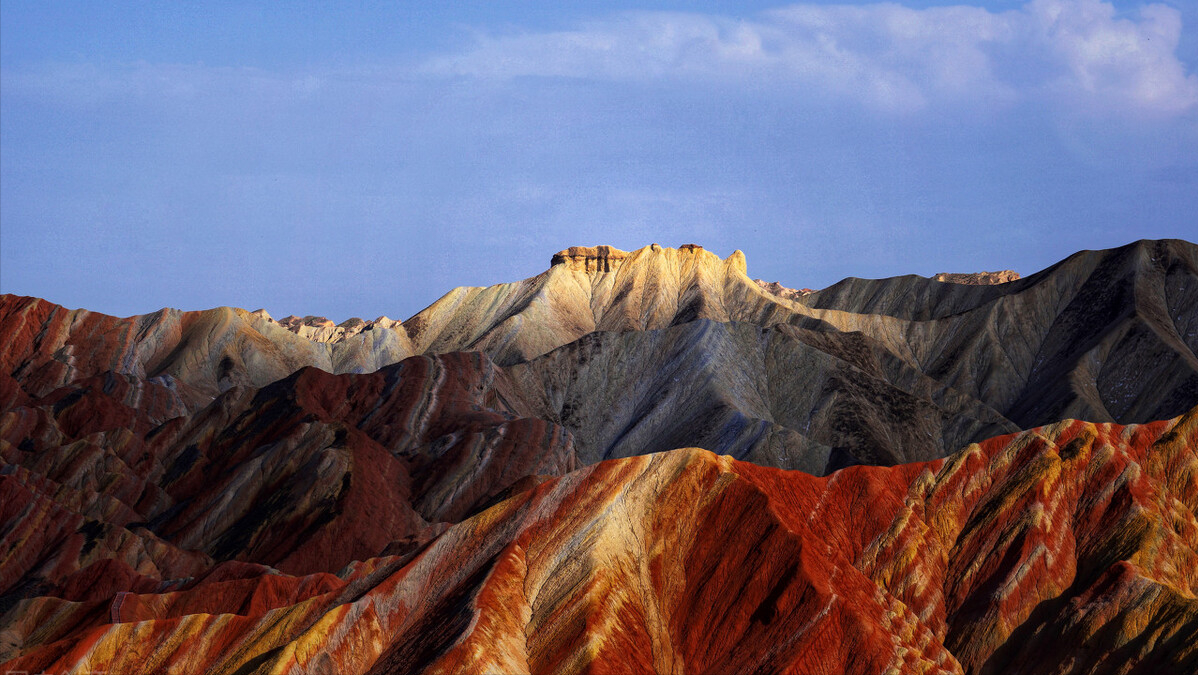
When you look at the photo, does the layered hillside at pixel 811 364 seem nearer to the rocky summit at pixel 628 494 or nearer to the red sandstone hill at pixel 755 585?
the rocky summit at pixel 628 494

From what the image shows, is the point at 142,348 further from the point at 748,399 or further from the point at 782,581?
the point at 782,581

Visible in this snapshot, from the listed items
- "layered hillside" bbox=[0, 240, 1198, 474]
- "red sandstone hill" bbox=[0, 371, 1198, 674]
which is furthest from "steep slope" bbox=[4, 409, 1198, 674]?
"layered hillside" bbox=[0, 240, 1198, 474]

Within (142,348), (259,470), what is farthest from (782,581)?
(142,348)

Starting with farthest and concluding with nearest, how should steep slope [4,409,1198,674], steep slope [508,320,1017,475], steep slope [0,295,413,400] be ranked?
steep slope [0,295,413,400], steep slope [508,320,1017,475], steep slope [4,409,1198,674]

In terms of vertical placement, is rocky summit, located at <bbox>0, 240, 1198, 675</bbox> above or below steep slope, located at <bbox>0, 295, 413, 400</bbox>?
below

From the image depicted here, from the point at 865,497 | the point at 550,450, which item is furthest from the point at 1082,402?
the point at 865,497

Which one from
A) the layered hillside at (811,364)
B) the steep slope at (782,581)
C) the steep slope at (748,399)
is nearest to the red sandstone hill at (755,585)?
the steep slope at (782,581)

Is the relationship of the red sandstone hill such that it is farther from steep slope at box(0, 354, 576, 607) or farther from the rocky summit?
steep slope at box(0, 354, 576, 607)
